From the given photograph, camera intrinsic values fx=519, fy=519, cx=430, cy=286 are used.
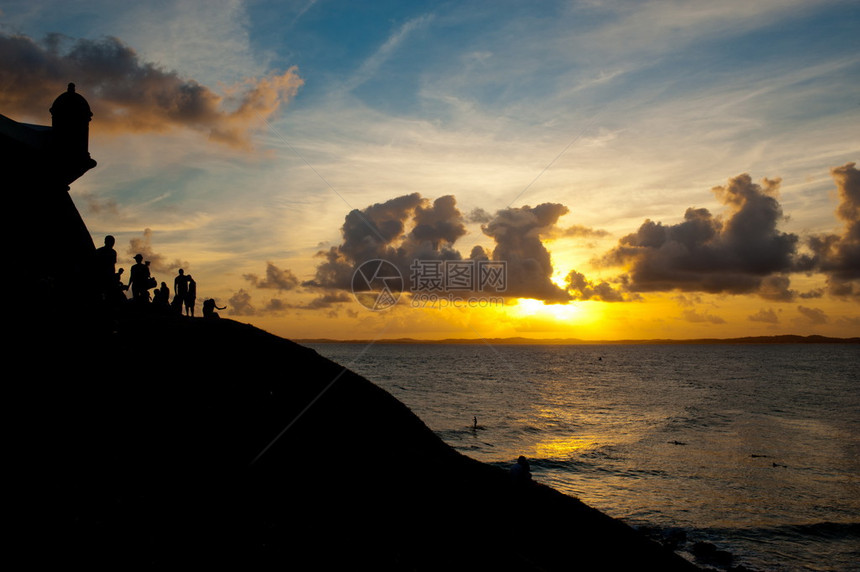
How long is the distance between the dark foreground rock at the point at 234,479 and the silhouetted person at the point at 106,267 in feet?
5.75

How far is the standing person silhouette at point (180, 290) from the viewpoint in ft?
95.0

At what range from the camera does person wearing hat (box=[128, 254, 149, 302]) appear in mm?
25797

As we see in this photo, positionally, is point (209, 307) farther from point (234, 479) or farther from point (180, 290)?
point (234, 479)

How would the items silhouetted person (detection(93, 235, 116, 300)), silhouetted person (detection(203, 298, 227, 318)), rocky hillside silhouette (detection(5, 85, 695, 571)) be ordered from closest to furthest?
rocky hillside silhouette (detection(5, 85, 695, 571))
silhouetted person (detection(93, 235, 116, 300))
silhouetted person (detection(203, 298, 227, 318))

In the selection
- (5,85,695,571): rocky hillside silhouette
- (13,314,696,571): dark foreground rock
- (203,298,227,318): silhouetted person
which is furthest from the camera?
(203,298,227,318): silhouetted person

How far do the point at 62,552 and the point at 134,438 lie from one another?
4334 millimetres

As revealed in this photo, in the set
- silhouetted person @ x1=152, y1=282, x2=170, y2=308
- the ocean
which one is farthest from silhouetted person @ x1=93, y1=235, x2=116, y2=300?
the ocean

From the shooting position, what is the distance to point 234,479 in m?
15.7

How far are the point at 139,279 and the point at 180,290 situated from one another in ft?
10.3

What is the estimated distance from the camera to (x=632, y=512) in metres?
32.5

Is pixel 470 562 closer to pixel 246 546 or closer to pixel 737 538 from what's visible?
pixel 246 546

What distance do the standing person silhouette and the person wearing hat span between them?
8.42 ft

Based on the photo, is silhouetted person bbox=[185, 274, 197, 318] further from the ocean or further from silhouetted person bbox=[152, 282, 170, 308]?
the ocean

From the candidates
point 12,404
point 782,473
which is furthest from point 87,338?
point 782,473
